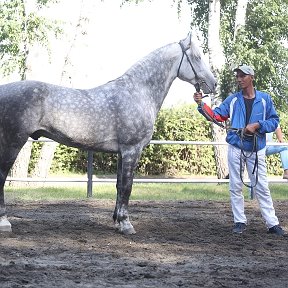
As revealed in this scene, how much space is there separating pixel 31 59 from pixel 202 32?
753cm

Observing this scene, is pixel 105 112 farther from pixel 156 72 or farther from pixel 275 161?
pixel 275 161

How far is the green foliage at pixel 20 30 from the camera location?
1553cm

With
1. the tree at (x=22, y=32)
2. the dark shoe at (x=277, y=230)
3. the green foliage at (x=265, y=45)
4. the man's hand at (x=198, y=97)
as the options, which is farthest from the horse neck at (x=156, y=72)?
the green foliage at (x=265, y=45)

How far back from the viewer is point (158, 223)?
798 centimetres

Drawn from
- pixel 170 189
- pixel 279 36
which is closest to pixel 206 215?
pixel 170 189

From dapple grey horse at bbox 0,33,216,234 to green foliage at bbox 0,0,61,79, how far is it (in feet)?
28.9

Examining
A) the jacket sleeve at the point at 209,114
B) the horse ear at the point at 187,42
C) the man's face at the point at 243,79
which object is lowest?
the jacket sleeve at the point at 209,114

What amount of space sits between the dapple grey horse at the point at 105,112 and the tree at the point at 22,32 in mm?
8570

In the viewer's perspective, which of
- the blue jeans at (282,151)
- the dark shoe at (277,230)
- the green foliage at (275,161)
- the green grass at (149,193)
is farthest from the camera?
the green foliage at (275,161)

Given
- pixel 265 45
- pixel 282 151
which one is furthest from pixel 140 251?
pixel 265 45

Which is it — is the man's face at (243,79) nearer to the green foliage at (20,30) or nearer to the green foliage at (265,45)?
the green foliage at (20,30)

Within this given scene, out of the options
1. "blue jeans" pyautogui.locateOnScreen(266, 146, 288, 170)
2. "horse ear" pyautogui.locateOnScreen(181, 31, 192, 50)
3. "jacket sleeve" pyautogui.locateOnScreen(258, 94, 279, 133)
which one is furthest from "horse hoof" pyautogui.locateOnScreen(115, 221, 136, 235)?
"blue jeans" pyautogui.locateOnScreen(266, 146, 288, 170)

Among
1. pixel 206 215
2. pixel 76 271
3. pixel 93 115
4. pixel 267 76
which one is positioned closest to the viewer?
pixel 76 271

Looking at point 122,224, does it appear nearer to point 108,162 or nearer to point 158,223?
point 158,223
